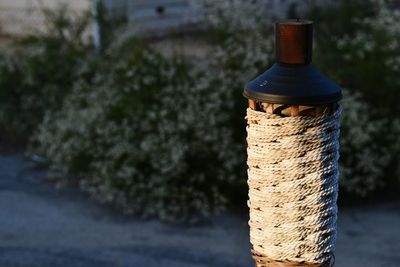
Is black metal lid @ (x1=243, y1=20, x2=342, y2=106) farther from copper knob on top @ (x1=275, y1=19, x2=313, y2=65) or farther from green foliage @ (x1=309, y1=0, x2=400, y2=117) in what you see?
green foliage @ (x1=309, y1=0, x2=400, y2=117)

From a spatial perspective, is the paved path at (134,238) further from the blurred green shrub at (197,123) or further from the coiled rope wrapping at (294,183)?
the coiled rope wrapping at (294,183)

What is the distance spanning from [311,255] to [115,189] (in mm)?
3947

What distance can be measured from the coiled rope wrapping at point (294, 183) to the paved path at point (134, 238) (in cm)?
277

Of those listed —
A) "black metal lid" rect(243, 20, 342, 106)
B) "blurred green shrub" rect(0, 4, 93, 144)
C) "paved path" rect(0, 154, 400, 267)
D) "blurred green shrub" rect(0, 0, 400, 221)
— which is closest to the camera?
"black metal lid" rect(243, 20, 342, 106)

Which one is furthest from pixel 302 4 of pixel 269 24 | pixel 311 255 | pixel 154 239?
pixel 311 255

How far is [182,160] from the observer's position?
5750mm

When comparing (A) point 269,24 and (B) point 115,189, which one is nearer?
(B) point 115,189

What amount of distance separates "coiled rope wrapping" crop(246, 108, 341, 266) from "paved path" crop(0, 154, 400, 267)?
9.08ft

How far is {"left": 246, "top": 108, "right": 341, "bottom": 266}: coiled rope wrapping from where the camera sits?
206cm

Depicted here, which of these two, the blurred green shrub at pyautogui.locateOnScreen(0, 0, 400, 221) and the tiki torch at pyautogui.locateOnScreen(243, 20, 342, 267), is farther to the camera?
the blurred green shrub at pyautogui.locateOnScreen(0, 0, 400, 221)

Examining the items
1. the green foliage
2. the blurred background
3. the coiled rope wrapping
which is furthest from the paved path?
the coiled rope wrapping

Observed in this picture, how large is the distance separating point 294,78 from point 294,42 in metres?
0.11

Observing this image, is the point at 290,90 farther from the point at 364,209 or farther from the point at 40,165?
the point at 40,165

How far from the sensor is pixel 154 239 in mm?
5324
